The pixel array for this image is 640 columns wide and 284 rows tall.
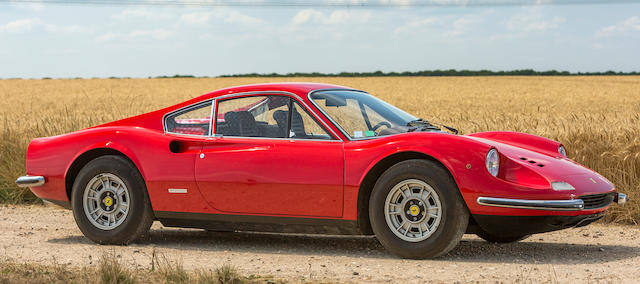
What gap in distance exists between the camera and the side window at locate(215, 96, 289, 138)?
6641 millimetres

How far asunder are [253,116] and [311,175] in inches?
35.7

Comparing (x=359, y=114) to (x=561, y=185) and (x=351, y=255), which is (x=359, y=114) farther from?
(x=561, y=185)

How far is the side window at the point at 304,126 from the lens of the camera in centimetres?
642

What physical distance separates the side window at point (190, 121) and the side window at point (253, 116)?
17cm

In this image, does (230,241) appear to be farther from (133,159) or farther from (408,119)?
(408,119)

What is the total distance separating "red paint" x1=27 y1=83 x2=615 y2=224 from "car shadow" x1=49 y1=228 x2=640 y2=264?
1.62 ft

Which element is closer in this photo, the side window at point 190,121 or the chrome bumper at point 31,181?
the side window at point 190,121

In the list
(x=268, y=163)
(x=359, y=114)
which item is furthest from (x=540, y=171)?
(x=268, y=163)

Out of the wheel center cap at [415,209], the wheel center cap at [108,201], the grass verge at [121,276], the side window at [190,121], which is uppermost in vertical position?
the side window at [190,121]

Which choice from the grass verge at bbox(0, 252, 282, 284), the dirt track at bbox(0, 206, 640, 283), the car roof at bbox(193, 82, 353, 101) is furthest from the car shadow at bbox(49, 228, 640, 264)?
the grass verge at bbox(0, 252, 282, 284)

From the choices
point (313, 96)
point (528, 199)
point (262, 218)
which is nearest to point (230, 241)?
point (262, 218)

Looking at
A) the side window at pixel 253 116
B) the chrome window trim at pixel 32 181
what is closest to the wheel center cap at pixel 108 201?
the chrome window trim at pixel 32 181

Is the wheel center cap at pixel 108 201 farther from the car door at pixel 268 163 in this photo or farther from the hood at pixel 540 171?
the hood at pixel 540 171

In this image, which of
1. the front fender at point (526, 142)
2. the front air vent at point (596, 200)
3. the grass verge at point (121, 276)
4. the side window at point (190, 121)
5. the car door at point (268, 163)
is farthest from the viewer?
the side window at point (190, 121)
